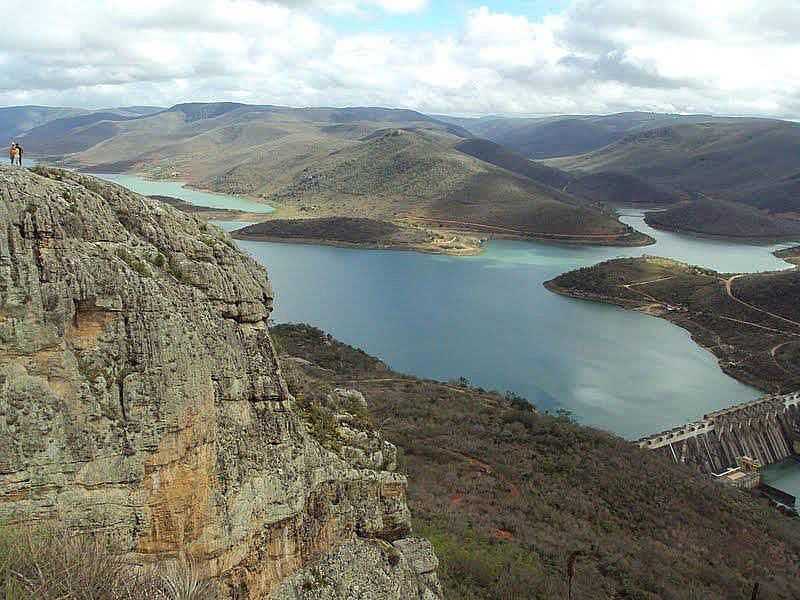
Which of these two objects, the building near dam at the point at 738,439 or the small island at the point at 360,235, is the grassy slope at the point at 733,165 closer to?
the small island at the point at 360,235

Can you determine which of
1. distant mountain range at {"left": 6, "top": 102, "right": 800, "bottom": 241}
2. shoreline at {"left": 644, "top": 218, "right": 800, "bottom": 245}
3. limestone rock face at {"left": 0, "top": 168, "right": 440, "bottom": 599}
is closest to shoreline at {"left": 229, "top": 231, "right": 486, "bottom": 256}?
distant mountain range at {"left": 6, "top": 102, "right": 800, "bottom": 241}

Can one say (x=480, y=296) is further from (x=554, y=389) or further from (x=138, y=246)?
(x=138, y=246)

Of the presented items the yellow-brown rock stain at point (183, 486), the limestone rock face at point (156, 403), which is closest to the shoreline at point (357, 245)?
the limestone rock face at point (156, 403)

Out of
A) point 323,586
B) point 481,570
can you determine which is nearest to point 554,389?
point 481,570

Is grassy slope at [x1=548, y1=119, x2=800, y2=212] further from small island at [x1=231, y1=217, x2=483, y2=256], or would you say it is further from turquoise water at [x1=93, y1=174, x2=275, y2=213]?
turquoise water at [x1=93, y1=174, x2=275, y2=213]

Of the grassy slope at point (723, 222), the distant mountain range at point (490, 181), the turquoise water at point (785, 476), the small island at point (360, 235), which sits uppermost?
the distant mountain range at point (490, 181)
